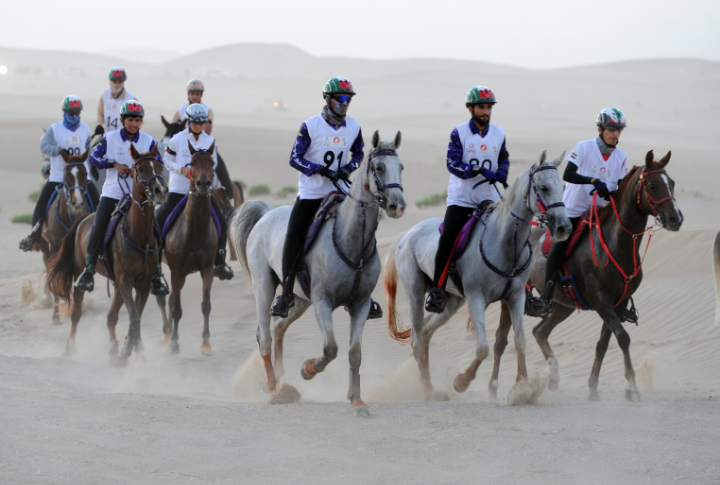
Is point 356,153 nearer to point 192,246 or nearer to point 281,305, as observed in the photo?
point 281,305

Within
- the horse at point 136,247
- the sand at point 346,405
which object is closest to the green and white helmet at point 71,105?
the horse at point 136,247

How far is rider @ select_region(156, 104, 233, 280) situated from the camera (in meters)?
12.4

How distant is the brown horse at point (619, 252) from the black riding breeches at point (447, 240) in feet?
4.13

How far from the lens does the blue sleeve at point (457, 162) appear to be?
28.6 ft

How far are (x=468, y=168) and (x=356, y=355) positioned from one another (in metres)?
2.34

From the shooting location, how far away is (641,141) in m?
54.7

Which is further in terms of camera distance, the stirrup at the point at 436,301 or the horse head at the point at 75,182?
the horse head at the point at 75,182

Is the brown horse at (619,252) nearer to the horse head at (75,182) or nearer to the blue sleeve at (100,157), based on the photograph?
the blue sleeve at (100,157)

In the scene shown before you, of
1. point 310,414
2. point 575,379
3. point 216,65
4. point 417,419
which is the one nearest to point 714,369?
point 575,379

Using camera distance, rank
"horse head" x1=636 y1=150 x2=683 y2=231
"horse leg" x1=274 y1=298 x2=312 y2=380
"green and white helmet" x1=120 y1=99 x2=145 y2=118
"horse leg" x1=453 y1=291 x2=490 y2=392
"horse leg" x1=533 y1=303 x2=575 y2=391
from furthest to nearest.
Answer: "green and white helmet" x1=120 y1=99 x2=145 y2=118 < "horse leg" x1=533 y1=303 x2=575 y2=391 < "horse leg" x1=274 y1=298 x2=312 y2=380 < "horse head" x1=636 y1=150 x2=683 y2=231 < "horse leg" x1=453 y1=291 x2=490 y2=392

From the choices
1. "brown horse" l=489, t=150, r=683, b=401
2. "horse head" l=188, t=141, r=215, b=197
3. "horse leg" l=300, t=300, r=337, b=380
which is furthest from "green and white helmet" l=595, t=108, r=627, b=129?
"horse head" l=188, t=141, r=215, b=197

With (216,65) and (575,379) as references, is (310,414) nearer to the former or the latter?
(575,379)

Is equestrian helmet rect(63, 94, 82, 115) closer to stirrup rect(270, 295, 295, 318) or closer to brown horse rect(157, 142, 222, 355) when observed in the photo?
brown horse rect(157, 142, 222, 355)

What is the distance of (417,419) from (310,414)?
3.35 feet
